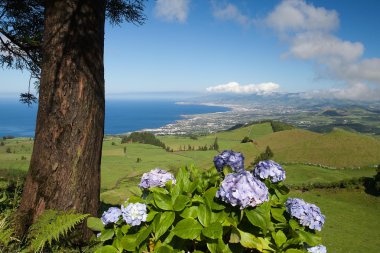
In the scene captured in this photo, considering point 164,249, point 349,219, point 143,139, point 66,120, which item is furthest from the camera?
point 143,139

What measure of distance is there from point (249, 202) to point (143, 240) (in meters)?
0.84

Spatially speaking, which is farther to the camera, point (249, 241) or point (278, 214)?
point (278, 214)

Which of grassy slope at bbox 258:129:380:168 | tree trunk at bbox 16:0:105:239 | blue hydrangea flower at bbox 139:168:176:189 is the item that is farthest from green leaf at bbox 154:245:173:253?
grassy slope at bbox 258:129:380:168

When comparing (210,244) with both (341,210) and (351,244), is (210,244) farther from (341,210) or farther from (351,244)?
(341,210)

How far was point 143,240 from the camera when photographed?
2.22 metres

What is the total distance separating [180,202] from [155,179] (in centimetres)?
48

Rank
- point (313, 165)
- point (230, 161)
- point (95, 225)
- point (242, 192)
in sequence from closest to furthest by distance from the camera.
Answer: point (242, 192) < point (95, 225) < point (230, 161) < point (313, 165)

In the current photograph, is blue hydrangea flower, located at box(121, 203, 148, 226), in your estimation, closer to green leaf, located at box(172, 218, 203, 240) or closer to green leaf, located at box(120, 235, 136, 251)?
green leaf, located at box(120, 235, 136, 251)

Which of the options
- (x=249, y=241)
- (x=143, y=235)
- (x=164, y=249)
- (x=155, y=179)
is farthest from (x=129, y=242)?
(x=249, y=241)

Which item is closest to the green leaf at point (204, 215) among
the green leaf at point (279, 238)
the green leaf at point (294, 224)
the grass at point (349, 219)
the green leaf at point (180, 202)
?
the green leaf at point (180, 202)

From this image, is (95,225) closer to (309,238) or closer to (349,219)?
(309,238)

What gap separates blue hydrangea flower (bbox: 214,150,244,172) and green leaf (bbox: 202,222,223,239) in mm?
739

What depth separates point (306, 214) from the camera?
7.51ft

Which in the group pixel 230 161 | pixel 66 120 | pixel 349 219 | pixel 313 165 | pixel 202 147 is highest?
pixel 66 120
